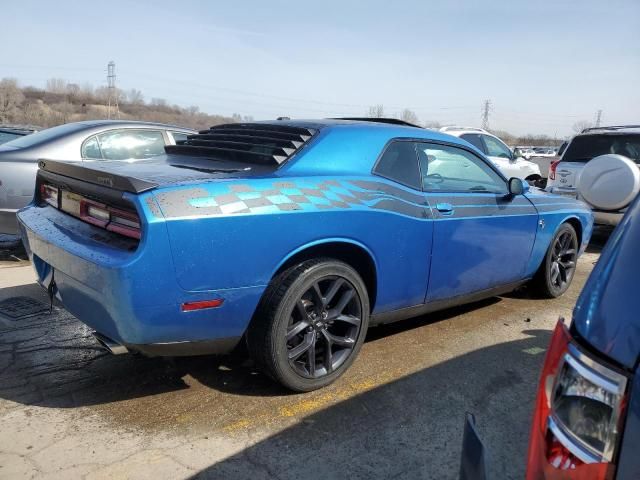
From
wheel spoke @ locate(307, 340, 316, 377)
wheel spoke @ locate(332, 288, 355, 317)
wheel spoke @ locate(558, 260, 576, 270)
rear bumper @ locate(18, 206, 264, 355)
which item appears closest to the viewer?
rear bumper @ locate(18, 206, 264, 355)

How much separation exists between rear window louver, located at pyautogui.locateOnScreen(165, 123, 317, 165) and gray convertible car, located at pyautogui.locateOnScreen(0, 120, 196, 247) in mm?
2077

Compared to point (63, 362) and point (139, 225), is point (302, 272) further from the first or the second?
point (63, 362)

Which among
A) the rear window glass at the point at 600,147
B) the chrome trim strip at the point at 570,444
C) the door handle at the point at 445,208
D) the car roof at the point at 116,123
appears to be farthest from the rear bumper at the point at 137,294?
the rear window glass at the point at 600,147

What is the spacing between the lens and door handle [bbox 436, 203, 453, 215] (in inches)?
143

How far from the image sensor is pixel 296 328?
2996 mm

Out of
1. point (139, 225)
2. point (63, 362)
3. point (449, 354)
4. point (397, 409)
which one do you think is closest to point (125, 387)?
point (63, 362)

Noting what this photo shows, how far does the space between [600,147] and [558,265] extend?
13.6 ft

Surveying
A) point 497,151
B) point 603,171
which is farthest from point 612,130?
point 497,151

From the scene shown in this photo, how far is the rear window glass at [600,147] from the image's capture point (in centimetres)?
792

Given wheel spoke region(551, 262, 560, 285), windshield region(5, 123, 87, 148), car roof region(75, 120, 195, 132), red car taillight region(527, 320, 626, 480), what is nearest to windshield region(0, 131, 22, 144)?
windshield region(5, 123, 87, 148)

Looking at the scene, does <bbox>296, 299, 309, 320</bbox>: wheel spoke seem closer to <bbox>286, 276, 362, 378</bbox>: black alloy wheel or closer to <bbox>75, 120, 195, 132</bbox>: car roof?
<bbox>286, 276, 362, 378</bbox>: black alloy wheel

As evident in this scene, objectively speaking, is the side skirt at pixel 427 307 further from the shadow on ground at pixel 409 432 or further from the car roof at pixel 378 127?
the car roof at pixel 378 127

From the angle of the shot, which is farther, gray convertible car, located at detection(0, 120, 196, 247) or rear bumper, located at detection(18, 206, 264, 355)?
gray convertible car, located at detection(0, 120, 196, 247)

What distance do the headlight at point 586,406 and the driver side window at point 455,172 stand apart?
2.48 meters
